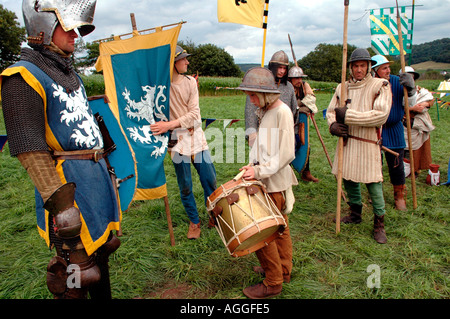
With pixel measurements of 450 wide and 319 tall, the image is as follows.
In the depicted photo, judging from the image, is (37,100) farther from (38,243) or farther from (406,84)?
(406,84)

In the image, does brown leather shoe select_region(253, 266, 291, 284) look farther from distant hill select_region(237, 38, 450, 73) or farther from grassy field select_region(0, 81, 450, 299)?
distant hill select_region(237, 38, 450, 73)

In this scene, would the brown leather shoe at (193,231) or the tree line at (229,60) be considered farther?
the tree line at (229,60)

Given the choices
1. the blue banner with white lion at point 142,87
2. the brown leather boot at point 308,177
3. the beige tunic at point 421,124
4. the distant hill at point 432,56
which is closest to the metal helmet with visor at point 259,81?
the blue banner with white lion at point 142,87

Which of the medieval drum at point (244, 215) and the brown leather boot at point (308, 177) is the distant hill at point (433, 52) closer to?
the brown leather boot at point (308, 177)

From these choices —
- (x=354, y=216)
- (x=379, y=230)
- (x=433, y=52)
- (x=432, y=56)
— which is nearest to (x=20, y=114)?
(x=379, y=230)

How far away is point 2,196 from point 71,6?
4.54m

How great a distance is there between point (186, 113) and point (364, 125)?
6.85 feet

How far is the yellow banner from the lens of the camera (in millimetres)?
3557

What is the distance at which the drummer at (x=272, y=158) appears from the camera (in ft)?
8.20

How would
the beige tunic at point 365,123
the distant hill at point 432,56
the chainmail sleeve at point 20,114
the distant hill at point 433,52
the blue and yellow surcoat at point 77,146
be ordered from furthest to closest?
the distant hill at point 433,52
the distant hill at point 432,56
the beige tunic at point 365,123
the blue and yellow surcoat at point 77,146
the chainmail sleeve at point 20,114

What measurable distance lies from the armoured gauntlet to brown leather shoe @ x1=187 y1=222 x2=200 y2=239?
7.02 feet

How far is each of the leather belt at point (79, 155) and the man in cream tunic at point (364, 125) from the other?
9.14ft

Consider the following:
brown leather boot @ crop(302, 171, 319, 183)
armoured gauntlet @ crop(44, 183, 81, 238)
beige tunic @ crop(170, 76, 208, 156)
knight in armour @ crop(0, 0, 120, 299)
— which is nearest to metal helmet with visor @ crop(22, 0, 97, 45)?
knight in armour @ crop(0, 0, 120, 299)

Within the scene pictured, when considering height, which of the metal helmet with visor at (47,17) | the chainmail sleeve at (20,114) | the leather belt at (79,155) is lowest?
the leather belt at (79,155)
